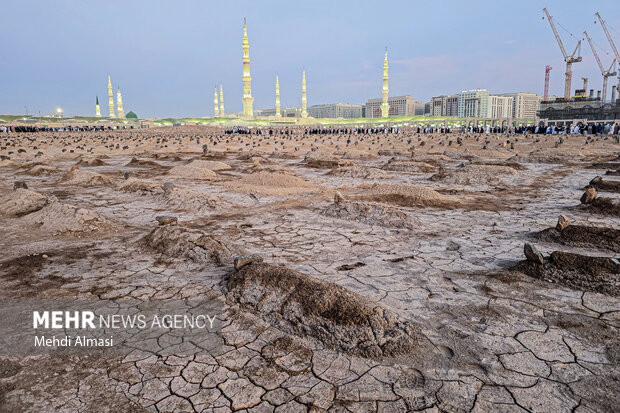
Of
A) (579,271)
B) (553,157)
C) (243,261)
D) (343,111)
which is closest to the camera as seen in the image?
(579,271)

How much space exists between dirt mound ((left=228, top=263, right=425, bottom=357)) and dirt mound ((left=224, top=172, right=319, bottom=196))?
5.93 meters

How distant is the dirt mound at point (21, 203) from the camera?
286 inches

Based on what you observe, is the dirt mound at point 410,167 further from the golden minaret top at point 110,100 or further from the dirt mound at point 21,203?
the golden minaret top at point 110,100

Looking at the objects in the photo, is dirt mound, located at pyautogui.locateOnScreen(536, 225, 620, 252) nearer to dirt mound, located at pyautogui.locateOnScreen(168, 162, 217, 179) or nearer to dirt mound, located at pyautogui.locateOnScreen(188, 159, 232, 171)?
dirt mound, located at pyautogui.locateOnScreen(168, 162, 217, 179)

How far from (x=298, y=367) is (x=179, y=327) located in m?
1.18

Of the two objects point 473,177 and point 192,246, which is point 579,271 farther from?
point 473,177

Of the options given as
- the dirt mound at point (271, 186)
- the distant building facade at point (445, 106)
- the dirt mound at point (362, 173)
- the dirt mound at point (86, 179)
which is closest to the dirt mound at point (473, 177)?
the dirt mound at point (362, 173)

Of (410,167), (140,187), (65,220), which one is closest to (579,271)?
(65,220)

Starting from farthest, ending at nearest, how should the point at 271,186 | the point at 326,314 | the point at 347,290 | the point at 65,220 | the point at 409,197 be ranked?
the point at 271,186
the point at 409,197
the point at 65,220
the point at 347,290
the point at 326,314

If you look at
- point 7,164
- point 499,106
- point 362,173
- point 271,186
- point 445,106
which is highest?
point 445,106

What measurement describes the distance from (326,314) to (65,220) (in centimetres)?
523

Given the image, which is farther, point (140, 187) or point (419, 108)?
point (419, 108)

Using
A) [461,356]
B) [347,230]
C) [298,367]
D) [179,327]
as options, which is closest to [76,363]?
[179,327]

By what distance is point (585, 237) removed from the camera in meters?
5.20
